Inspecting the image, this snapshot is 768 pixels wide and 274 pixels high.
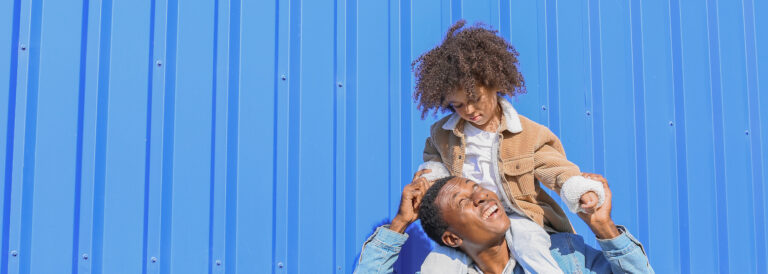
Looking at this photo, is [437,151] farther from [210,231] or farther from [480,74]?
[210,231]

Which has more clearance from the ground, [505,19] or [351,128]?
[505,19]

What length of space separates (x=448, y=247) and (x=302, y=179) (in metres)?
0.70

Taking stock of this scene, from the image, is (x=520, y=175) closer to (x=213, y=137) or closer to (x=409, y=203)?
(x=409, y=203)

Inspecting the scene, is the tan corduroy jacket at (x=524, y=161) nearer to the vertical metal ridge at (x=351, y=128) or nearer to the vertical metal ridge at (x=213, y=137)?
the vertical metal ridge at (x=351, y=128)

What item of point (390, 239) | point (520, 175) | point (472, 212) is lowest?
point (390, 239)

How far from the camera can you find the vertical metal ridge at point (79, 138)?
2.64m

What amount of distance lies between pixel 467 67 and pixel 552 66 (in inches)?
42.3

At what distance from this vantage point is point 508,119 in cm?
258

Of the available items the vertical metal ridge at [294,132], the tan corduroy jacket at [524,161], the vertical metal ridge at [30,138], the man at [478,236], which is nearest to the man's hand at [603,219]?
the man at [478,236]

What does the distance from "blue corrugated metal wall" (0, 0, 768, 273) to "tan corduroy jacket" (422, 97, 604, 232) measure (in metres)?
0.47

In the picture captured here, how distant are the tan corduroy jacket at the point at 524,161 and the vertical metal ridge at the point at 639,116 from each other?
90cm

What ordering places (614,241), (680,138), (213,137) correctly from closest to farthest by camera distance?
(614,241) → (213,137) → (680,138)

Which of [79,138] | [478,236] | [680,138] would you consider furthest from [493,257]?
[79,138]

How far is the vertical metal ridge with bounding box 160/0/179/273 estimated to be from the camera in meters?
2.73
